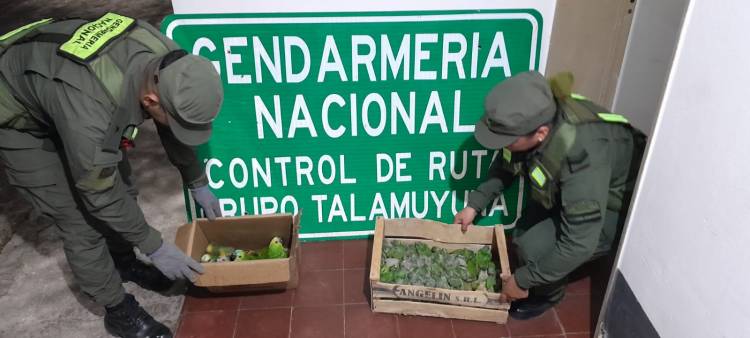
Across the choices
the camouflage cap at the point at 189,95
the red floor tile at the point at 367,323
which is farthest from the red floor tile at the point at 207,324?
the camouflage cap at the point at 189,95

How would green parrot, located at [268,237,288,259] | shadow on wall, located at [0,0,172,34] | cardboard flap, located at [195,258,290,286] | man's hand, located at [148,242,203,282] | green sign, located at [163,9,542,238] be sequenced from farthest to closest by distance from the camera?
shadow on wall, located at [0,0,172,34], green parrot, located at [268,237,288,259], green sign, located at [163,9,542,238], cardboard flap, located at [195,258,290,286], man's hand, located at [148,242,203,282]

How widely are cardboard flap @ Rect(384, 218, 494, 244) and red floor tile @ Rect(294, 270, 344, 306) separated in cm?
41

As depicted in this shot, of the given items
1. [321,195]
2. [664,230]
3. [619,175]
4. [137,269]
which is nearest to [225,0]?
[321,195]

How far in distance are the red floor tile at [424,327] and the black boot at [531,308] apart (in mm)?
366

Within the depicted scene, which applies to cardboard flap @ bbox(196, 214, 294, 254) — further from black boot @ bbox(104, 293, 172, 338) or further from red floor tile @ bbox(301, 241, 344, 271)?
black boot @ bbox(104, 293, 172, 338)

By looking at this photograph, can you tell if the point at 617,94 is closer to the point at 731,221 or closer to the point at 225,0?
the point at 731,221

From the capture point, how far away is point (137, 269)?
297 cm

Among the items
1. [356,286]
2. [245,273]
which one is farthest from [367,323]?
Answer: [245,273]

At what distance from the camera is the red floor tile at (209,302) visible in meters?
2.85

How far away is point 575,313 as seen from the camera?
9.12 feet

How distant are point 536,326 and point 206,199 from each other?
75.2 inches

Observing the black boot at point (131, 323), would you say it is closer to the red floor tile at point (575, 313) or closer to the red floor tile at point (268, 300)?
the red floor tile at point (268, 300)

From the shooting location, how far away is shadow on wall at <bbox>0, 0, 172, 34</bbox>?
333 inches

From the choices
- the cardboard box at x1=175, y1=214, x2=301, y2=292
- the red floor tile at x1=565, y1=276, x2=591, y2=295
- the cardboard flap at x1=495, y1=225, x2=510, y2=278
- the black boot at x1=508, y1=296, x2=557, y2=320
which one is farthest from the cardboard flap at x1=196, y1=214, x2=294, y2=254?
the red floor tile at x1=565, y1=276, x2=591, y2=295
